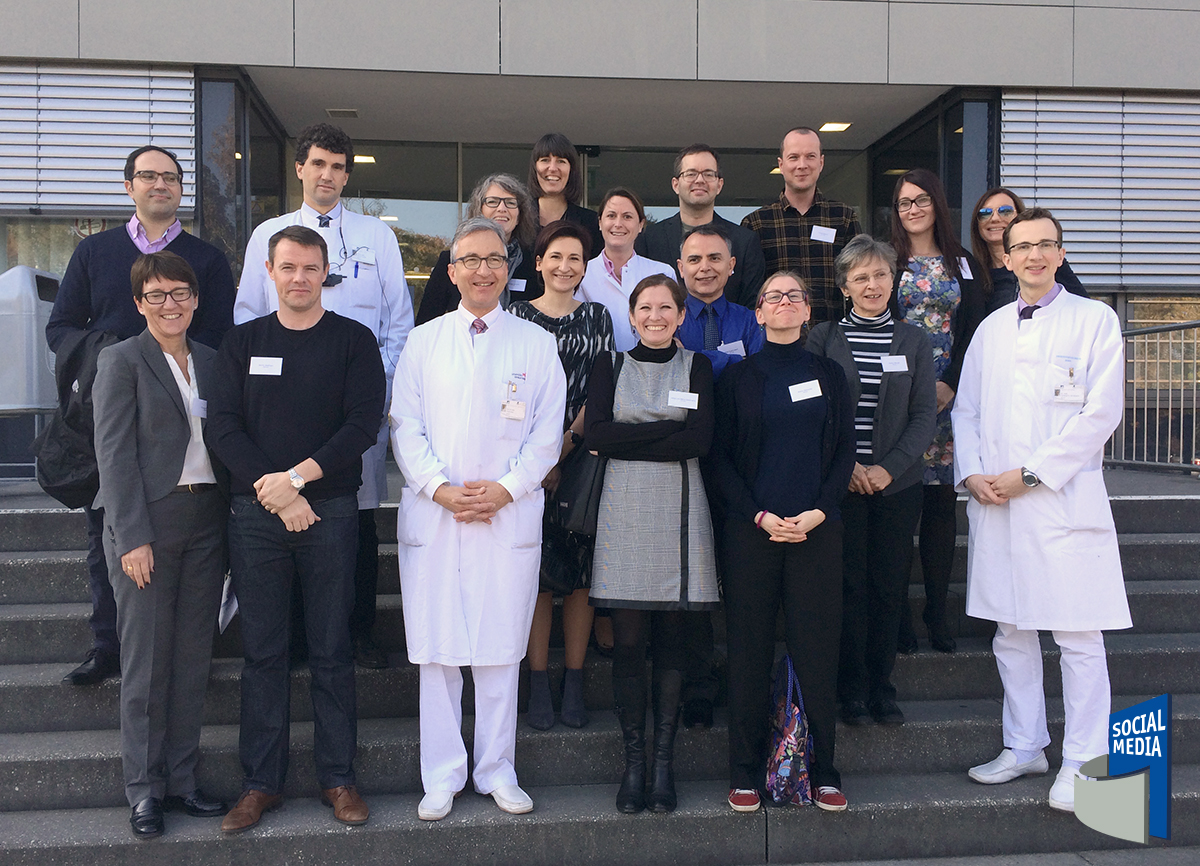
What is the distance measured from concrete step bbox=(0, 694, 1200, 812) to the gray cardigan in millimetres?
1047

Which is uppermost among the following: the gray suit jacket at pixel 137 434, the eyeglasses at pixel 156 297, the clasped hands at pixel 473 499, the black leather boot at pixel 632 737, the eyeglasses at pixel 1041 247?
the eyeglasses at pixel 1041 247

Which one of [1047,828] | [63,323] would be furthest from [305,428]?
[1047,828]

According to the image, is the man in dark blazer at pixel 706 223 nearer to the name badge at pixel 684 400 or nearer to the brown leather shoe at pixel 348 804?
the name badge at pixel 684 400

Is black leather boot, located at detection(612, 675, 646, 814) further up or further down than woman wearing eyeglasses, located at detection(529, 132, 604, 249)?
further down

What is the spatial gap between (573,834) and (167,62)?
6259mm

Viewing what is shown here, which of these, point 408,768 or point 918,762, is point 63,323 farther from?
point 918,762

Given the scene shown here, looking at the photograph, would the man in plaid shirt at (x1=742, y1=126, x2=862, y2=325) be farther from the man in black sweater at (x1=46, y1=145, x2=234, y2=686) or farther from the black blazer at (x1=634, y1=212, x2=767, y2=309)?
the man in black sweater at (x1=46, y1=145, x2=234, y2=686)

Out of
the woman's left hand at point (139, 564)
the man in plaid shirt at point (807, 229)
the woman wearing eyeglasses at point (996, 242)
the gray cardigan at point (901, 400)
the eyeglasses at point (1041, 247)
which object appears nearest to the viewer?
the woman's left hand at point (139, 564)

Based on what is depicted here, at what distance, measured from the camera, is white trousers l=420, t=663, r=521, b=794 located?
3.32 metres

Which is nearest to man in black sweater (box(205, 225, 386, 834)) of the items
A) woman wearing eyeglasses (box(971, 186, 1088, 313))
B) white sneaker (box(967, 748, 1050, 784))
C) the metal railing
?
white sneaker (box(967, 748, 1050, 784))

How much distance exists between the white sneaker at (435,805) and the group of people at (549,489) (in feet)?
0.05

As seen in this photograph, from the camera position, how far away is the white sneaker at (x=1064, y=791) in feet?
11.1

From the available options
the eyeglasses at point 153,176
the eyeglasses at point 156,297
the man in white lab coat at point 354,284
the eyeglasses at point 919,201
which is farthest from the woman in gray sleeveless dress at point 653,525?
the eyeglasses at point 153,176

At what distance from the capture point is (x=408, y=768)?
3.55 meters
